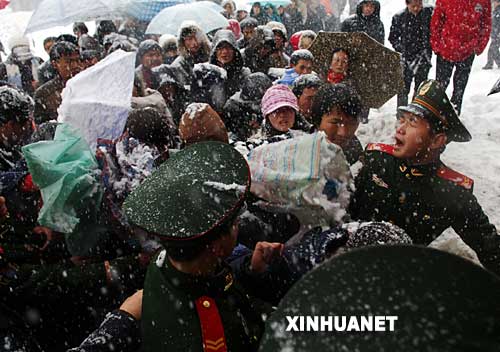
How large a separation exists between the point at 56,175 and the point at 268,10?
10.3 m

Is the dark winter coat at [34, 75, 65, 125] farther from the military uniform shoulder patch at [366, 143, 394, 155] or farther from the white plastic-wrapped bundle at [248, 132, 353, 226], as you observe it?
the white plastic-wrapped bundle at [248, 132, 353, 226]

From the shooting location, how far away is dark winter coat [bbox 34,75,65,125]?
15.7 feet

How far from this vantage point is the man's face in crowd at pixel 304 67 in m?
5.28

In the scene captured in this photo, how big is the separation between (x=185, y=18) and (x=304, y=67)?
3.52 meters

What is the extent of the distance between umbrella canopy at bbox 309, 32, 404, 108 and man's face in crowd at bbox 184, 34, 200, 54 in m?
1.68

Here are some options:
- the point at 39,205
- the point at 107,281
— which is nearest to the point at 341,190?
the point at 107,281

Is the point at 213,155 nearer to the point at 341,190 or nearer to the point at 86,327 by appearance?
the point at 341,190

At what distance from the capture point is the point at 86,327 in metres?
2.64

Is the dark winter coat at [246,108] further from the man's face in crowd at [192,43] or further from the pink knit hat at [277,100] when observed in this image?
the man's face in crowd at [192,43]

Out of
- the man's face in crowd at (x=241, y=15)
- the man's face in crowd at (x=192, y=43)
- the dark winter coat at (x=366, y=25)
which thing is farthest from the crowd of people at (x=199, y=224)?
the man's face in crowd at (x=241, y=15)

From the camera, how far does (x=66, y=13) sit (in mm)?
7508

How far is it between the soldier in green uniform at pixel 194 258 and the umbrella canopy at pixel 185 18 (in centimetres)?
643

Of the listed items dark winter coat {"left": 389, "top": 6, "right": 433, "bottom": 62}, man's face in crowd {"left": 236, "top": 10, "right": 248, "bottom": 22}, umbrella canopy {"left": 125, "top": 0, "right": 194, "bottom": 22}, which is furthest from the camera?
man's face in crowd {"left": 236, "top": 10, "right": 248, "bottom": 22}

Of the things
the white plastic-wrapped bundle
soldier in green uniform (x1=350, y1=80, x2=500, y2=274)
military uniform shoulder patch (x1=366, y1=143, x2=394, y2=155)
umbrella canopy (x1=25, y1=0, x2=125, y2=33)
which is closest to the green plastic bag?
the white plastic-wrapped bundle
